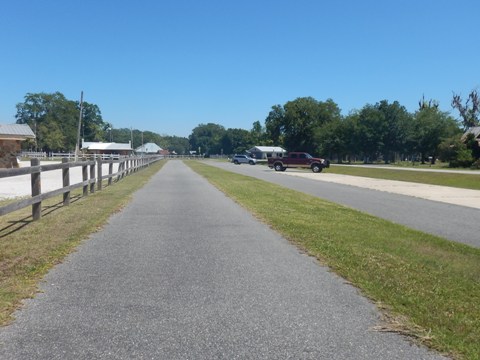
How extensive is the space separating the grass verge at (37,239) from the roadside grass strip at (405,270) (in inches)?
149

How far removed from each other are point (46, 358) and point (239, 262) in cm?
362

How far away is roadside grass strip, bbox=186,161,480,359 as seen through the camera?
4414 mm

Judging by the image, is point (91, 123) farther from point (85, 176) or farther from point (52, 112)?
point (85, 176)

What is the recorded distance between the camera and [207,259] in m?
7.15

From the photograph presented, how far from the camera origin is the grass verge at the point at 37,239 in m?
5.45

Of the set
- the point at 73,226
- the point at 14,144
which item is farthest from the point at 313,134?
the point at 73,226

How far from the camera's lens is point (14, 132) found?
43188 mm

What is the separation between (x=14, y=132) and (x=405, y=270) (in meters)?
43.2

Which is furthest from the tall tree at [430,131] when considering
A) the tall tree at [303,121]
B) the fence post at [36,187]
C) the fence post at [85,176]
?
the fence post at [36,187]

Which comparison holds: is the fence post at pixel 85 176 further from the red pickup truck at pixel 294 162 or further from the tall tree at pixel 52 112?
the tall tree at pixel 52 112

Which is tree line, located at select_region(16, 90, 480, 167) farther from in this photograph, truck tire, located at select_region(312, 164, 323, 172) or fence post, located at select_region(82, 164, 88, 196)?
fence post, located at select_region(82, 164, 88, 196)

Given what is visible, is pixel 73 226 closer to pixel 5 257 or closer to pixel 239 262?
pixel 5 257

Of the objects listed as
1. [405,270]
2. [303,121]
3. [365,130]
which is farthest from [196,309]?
[303,121]

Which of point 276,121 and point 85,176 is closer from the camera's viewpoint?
point 85,176
